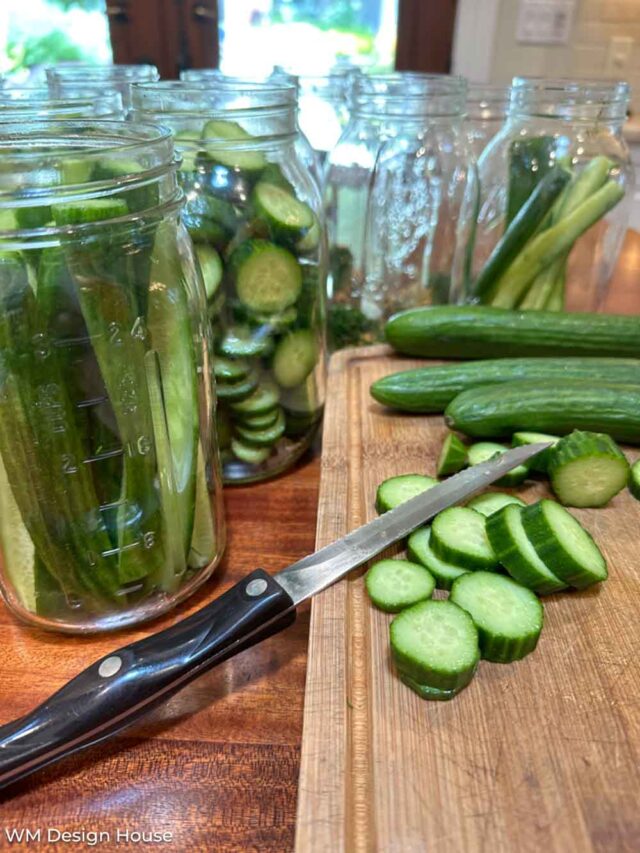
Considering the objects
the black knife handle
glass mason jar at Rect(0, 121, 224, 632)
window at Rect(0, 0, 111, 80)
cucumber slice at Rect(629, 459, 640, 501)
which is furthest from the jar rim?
window at Rect(0, 0, 111, 80)

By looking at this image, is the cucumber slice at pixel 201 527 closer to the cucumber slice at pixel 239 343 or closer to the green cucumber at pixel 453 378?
the cucumber slice at pixel 239 343

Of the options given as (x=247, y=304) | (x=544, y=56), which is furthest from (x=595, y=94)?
(x=544, y=56)

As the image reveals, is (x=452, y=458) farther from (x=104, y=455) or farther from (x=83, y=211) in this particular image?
(x=83, y=211)

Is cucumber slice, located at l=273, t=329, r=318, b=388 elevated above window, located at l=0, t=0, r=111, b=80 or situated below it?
below

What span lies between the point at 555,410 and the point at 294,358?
18.1 inches

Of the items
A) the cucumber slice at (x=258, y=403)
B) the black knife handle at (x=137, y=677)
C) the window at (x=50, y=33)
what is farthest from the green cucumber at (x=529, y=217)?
the window at (x=50, y=33)

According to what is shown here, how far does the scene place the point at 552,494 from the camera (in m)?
1.12

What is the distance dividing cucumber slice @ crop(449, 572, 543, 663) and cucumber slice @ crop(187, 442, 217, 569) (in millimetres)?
337

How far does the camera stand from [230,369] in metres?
1.11

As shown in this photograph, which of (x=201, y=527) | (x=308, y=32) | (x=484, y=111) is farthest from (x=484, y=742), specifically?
(x=308, y=32)

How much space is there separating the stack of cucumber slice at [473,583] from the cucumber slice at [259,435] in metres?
0.33

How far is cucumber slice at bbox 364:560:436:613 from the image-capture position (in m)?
0.85

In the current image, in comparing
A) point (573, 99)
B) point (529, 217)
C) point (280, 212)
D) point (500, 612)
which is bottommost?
point (500, 612)

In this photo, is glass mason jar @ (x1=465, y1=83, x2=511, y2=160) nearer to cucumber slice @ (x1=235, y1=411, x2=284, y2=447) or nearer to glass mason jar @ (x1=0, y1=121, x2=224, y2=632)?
cucumber slice @ (x1=235, y1=411, x2=284, y2=447)
